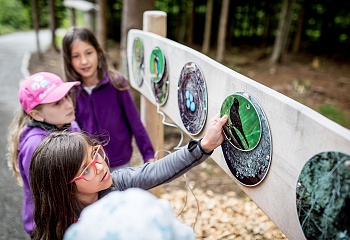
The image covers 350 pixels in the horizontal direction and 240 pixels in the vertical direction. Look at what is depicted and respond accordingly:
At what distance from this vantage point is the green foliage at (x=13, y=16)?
71.0 feet

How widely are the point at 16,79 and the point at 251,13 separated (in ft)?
33.5

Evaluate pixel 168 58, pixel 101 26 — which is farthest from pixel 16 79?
pixel 168 58

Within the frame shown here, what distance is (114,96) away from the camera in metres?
2.39

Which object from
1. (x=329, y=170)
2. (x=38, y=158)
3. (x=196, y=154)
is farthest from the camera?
(x=196, y=154)

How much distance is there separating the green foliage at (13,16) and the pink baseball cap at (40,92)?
826 inches

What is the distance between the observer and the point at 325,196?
94 cm

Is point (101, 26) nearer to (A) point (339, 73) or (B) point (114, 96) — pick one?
(B) point (114, 96)

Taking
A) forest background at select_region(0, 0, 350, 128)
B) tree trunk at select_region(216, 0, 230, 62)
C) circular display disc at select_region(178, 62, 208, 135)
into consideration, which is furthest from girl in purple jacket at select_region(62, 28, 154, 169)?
tree trunk at select_region(216, 0, 230, 62)

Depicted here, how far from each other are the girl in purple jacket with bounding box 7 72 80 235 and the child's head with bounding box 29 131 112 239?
451mm

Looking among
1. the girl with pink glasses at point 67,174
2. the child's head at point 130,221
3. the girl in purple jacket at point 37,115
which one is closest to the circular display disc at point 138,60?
the girl in purple jacket at point 37,115

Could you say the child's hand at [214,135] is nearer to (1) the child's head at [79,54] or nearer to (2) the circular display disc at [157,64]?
(2) the circular display disc at [157,64]

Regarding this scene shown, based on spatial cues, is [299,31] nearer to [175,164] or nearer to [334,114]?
[334,114]

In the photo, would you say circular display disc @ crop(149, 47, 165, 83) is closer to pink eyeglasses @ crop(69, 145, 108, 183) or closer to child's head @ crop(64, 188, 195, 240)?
pink eyeglasses @ crop(69, 145, 108, 183)

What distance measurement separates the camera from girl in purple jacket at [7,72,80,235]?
1852mm
